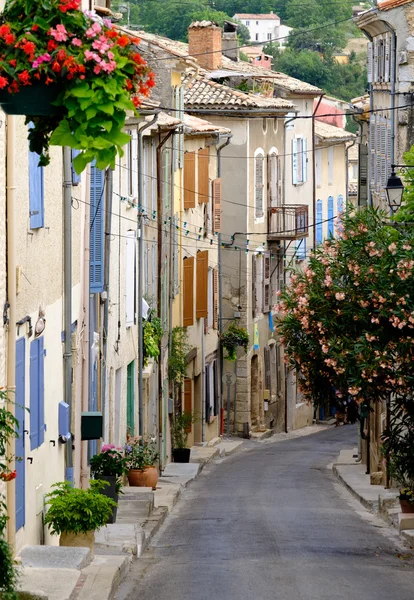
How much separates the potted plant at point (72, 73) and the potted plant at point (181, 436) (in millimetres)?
25281

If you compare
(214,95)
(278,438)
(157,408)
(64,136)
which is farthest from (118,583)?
(278,438)

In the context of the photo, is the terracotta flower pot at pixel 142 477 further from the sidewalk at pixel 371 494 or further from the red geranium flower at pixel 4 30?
the red geranium flower at pixel 4 30

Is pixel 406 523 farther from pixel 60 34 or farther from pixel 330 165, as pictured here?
pixel 330 165

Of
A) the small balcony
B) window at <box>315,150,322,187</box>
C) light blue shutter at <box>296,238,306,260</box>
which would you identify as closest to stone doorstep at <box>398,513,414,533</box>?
the small balcony

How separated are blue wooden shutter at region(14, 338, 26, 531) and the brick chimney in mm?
31004

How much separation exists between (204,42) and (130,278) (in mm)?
20113

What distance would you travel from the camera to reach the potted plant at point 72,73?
6715 millimetres

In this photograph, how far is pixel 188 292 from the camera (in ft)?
113

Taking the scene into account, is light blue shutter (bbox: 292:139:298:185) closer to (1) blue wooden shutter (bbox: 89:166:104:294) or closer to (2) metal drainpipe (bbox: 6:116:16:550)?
(1) blue wooden shutter (bbox: 89:166:104:294)

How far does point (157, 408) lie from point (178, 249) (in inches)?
208

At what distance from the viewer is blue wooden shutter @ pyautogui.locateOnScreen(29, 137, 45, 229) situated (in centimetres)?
1408

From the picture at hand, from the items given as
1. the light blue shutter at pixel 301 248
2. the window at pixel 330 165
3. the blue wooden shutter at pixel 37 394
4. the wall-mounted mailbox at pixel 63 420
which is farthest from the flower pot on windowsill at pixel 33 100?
the window at pixel 330 165

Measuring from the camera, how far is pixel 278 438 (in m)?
44.4

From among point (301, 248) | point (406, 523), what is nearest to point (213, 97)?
point (301, 248)
